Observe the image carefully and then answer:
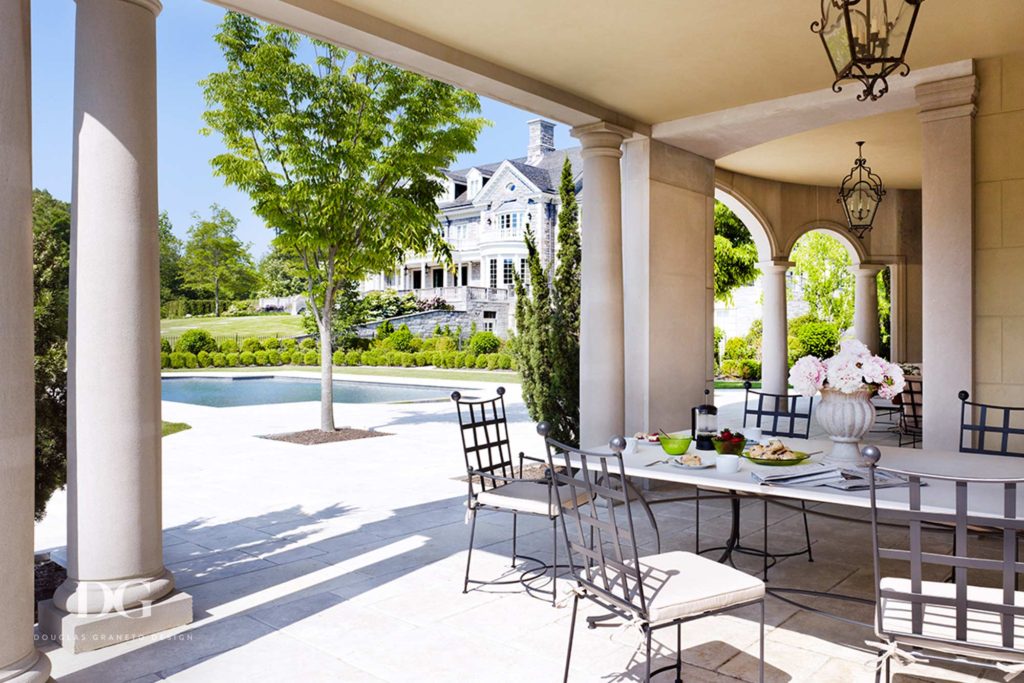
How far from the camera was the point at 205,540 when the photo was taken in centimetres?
483

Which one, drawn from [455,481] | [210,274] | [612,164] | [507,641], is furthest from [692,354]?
[210,274]

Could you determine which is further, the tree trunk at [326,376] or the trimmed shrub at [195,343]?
the trimmed shrub at [195,343]

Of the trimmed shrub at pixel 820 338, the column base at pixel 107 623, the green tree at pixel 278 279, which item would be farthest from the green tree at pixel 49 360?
the green tree at pixel 278 279

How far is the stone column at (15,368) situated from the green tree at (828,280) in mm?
19222

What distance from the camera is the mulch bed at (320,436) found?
9.54 metres

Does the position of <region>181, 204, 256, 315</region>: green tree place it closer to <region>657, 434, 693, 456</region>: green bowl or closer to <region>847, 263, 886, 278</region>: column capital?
<region>847, 263, 886, 278</region>: column capital

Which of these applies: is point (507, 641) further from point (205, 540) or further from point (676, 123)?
point (676, 123)

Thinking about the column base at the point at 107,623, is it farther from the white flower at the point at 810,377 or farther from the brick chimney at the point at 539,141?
the brick chimney at the point at 539,141

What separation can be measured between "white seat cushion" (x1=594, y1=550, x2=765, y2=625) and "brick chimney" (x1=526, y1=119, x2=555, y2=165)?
1339 inches

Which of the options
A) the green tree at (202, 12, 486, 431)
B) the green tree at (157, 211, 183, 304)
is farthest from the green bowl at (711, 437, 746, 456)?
the green tree at (157, 211, 183, 304)

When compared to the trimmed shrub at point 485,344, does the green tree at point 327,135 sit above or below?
above

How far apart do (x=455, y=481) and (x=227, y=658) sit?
3.80 metres

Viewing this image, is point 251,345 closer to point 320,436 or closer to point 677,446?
point 320,436

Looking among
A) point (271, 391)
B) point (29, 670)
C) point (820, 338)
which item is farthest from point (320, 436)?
point (820, 338)
